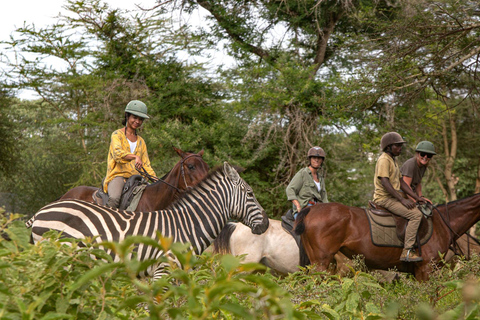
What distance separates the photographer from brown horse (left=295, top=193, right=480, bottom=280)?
26.5ft

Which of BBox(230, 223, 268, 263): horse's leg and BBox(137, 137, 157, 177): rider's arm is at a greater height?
BBox(137, 137, 157, 177): rider's arm

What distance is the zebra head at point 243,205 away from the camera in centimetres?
579

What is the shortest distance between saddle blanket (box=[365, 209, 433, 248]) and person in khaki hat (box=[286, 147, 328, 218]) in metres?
1.26

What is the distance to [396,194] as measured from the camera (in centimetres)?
801

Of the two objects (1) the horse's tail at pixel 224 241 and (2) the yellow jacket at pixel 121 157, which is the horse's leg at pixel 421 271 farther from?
(2) the yellow jacket at pixel 121 157

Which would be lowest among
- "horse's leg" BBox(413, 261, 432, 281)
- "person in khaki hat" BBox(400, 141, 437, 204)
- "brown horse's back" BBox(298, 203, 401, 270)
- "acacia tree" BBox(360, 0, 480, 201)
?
"horse's leg" BBox(413, 261, 432, 281)

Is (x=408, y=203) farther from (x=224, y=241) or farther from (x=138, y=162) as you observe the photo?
(x=138, y=162)

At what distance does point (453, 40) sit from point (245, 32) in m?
9.06

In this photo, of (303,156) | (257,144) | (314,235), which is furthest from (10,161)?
(314,235)

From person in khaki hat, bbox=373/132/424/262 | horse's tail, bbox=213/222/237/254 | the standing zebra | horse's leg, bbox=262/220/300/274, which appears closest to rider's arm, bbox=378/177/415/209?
person in khaki hat, bbox=373/132/424/262

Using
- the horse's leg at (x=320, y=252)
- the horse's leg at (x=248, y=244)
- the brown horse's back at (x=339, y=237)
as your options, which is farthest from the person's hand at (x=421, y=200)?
the horse's leg at (x=248, y=244)

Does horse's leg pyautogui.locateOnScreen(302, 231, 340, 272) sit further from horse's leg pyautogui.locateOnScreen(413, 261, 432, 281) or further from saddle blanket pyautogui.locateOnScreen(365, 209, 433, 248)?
horse's leg pyautogui.locateOnScreen(413, 261, 432, 281)

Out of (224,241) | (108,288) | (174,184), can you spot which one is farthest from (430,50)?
(108,288)

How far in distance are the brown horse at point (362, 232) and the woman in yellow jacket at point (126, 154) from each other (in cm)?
270
